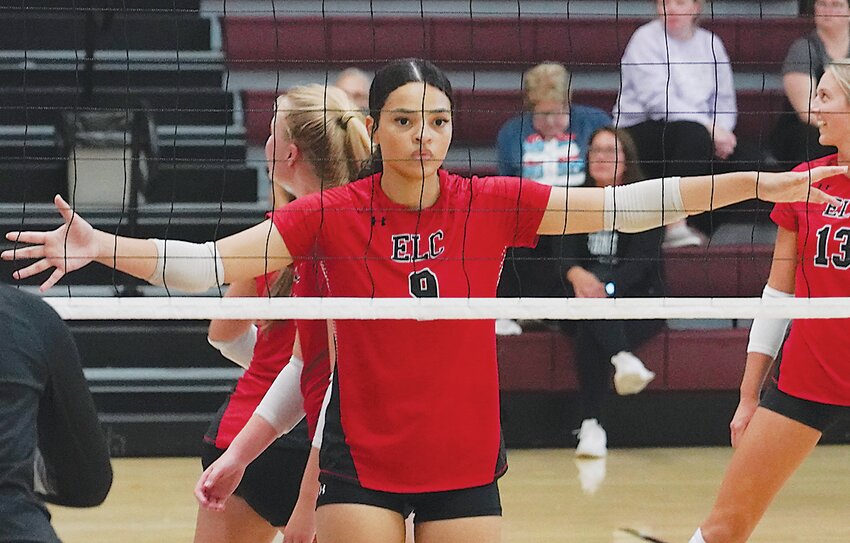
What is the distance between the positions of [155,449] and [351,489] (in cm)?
410

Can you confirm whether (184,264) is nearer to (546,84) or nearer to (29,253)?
(29,253)

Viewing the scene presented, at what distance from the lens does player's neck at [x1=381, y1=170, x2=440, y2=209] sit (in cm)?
272

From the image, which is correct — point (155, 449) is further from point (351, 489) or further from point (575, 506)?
point (351, 489)

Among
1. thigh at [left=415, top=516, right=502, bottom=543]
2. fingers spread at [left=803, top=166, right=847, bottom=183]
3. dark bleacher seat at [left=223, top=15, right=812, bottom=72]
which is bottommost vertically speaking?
thigh at [left=415, top=516, right=502, bottom=543]

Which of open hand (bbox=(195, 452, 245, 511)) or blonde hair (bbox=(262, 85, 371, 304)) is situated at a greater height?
blonde hair (bbox=(262, 85, 371, 304))

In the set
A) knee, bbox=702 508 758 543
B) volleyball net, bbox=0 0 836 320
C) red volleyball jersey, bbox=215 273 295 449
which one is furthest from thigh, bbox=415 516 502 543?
volleyball net, bbox=0 0 836 320

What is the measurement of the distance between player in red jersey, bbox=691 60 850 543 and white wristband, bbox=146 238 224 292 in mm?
1588

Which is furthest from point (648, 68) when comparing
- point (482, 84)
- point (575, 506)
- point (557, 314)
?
point (557, 314)

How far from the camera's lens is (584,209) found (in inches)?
107

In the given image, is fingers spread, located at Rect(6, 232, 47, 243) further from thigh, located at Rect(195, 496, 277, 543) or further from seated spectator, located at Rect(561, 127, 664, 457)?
seated spectator, located at Rect(561, 127, 664, 457)

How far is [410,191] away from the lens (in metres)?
2.72

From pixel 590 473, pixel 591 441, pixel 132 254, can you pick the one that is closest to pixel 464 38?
pixel 591 441

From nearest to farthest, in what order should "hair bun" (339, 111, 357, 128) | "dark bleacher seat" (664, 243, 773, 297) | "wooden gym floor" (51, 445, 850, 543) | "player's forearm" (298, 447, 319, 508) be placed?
1. "player's forearm" (298, 447, 319, 508)
2. "hair bun" (339, 111, 357, 128)
3. "wooden gym floor" (51, 445, 850, 543)
4. "dark bleacher seat" (664, 243, 773, 297)

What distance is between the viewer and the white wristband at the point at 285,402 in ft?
9.52
